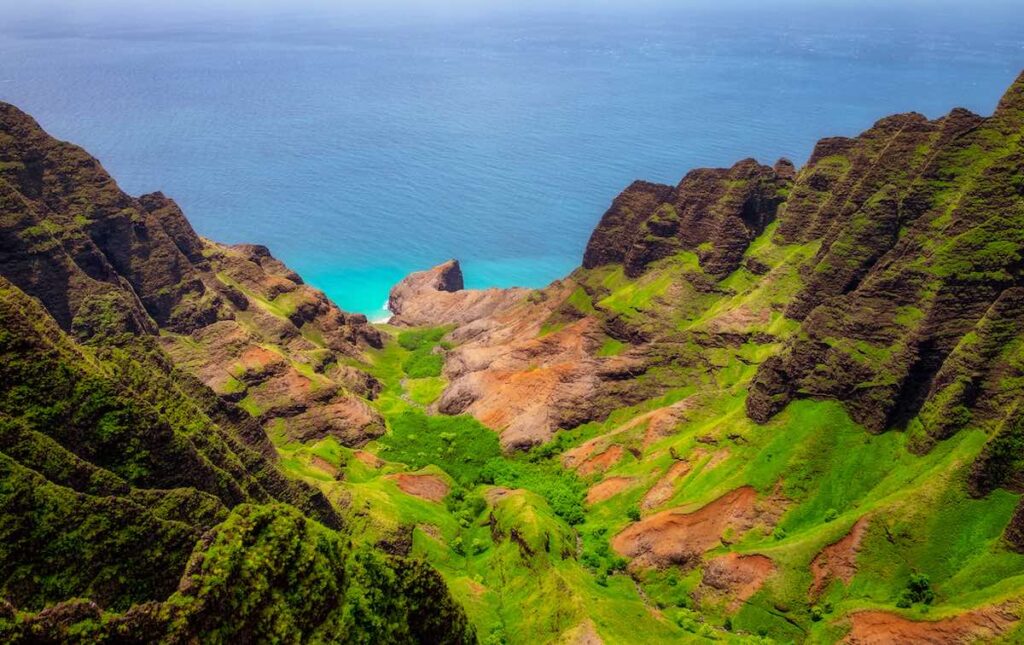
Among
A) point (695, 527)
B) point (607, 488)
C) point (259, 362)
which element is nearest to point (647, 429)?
point (607, 488)

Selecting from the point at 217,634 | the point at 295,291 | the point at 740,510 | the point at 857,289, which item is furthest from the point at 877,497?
the point at 295,291

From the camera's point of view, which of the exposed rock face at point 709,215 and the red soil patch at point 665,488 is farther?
the exposed rock face at point 709,215

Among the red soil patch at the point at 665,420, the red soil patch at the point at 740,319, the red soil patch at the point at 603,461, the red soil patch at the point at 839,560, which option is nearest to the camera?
the red soil patch at the point at 839,560

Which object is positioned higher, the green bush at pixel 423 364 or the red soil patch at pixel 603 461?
the red soil patch at pixel 603 461

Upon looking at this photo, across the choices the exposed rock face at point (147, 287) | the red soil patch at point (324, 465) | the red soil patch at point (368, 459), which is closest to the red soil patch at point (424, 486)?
the red soil patch at point (368, 459)

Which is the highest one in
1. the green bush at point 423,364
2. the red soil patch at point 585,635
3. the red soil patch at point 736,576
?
the red soil patch at point 585,635

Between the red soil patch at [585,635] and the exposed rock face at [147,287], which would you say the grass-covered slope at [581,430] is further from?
the exposed rock face at [147,287]

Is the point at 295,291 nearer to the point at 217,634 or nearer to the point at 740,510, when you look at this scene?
the point at 740,510
